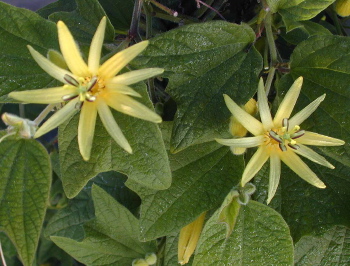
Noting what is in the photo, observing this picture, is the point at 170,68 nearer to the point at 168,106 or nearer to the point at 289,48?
the point at 168,106

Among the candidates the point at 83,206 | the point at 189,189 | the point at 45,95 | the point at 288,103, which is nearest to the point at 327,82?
the point at 288,103

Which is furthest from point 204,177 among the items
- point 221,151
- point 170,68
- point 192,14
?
point 192,14

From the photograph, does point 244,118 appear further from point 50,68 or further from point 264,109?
point 50,68

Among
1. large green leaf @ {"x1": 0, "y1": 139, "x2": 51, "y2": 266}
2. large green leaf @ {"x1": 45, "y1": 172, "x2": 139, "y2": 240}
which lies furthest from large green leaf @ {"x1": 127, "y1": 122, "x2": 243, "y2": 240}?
large green leaf @ {"x1": 45, "y1": 172, "x2": 139, "y2": 240}

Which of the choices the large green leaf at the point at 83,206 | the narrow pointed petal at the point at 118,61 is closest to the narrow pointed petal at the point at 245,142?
the narrow pointed petal at the point at 118,61

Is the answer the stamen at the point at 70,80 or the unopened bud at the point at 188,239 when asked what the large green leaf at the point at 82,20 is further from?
the unopened bud at the point at 188,239

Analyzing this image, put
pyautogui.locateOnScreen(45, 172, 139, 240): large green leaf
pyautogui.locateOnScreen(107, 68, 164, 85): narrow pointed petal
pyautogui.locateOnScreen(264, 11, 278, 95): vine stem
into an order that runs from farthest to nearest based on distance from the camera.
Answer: pyautogui.locateOnScreen(45, 172, 139, 240): large green leaf < pyautogui.locateOnScreen(264, 11, 278, 95): vine stem < pyautogui.locateOnScreen(107, 68, 164, 85): narrow pointed petal

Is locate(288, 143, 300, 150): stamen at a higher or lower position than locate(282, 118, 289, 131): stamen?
lower

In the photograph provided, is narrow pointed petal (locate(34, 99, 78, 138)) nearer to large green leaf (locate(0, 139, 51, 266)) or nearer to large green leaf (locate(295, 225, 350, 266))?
large green leaf (locate(0, 139, 51, 266))
